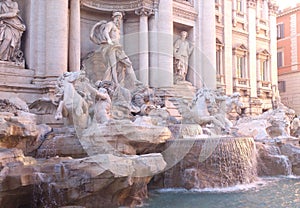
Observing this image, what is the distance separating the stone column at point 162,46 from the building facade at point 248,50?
14.6 feet

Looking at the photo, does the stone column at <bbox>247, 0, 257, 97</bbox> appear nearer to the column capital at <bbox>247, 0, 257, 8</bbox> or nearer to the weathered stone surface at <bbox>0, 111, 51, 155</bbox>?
the column capital at <bbox>247, 0, 257, 8</bbox>

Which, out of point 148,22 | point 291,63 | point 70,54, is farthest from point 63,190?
point 291,63

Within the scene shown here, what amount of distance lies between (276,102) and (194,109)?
1131 cm

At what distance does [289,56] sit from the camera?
2612 centimetres

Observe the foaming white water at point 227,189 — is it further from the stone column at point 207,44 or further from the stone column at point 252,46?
the stone column at point 252,46

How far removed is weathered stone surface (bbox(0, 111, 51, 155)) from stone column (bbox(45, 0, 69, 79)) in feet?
11.1

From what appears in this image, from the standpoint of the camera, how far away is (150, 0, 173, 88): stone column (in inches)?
590

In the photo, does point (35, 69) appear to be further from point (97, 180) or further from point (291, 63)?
point (291, 63)

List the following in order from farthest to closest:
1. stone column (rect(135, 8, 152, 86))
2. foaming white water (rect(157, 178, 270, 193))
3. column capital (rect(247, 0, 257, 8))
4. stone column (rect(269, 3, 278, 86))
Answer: stone column (rect(269, 3, 278, 86)), column capital (rect(247, 0, 257, 8)), stone column (rect(135, 8, 152, 86)), foaming white water (rect(157, 178, 270, 193))

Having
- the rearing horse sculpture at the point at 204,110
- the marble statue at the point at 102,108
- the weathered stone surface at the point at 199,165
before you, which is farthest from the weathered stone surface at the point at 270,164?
the marble statue at the point at 102,108

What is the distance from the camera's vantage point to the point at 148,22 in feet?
50.2

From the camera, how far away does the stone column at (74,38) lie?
497 inches

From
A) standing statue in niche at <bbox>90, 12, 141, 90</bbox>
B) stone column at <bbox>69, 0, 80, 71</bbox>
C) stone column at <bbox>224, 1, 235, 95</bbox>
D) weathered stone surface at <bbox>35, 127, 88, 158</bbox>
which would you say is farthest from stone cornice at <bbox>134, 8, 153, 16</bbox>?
weathered stone surface at <bbox>35, 127, 88, 158</bbox>

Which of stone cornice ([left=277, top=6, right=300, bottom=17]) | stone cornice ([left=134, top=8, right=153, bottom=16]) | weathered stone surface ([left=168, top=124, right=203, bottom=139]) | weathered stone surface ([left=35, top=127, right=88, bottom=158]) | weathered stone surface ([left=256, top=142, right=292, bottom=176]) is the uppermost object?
stone cornice ([left=277, top=6, right=300, bottom=17])
